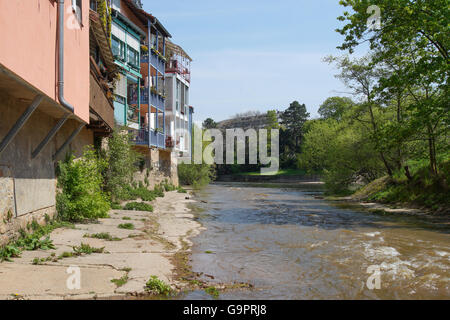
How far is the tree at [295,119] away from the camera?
92000 mm

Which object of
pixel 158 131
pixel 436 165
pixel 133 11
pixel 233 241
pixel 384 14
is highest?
pixel 133 11

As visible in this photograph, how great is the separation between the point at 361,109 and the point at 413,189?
25.6 ft

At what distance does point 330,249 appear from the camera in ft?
39.2

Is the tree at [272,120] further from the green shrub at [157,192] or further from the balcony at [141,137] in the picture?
the balcony at [141,137]

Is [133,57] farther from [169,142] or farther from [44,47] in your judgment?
[44,47]

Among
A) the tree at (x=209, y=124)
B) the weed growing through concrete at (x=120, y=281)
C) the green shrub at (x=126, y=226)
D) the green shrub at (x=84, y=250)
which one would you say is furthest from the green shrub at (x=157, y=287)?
the tree at (x=209, y=124)

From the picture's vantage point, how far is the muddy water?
25.8ft

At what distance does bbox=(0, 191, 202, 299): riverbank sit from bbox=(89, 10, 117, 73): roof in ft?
25.0

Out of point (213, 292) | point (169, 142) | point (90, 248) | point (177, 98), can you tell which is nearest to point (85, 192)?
point (90, 248)

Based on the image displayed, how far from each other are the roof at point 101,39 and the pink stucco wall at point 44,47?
9.61 feet

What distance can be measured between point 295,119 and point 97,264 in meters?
89.2

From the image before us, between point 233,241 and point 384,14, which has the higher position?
point 384,14

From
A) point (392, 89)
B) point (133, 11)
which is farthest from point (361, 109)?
point (133, 11)
